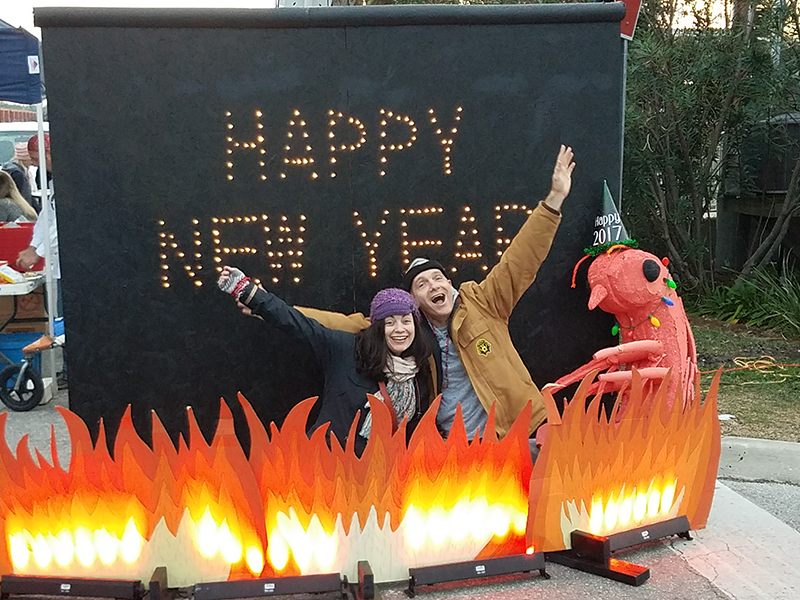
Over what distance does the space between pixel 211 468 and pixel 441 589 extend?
104 centimetres

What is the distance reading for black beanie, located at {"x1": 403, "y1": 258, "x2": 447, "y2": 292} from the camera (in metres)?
3.59

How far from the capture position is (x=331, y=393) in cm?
348

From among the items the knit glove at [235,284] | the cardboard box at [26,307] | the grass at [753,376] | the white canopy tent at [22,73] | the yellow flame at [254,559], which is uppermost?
the white canopy tent at [22,73]

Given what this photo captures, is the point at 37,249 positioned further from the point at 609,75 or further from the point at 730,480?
the point at 730,480

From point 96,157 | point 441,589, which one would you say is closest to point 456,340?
point 441,589

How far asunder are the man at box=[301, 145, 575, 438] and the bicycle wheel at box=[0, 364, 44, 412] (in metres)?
3.44

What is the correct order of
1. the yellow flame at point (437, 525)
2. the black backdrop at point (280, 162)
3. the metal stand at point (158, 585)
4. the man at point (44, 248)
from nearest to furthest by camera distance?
1. the metal stand at point (158, 585)
2. the yellow flame at point (437, 525)
3. the black backdrop at point (280, 162)
4. the man at point (44, 248)

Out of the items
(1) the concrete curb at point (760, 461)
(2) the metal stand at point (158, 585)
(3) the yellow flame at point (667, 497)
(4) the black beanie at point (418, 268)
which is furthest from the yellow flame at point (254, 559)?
(1) the concrete curb at point (760, 461)

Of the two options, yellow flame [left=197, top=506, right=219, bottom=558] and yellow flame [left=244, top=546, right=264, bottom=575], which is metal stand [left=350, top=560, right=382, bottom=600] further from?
yellow flame [left=197, top=506, right=219, bottom=558]

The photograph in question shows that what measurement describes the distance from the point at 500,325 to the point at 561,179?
76 centimetres

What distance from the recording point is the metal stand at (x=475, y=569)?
304cm

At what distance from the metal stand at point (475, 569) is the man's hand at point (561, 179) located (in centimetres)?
156

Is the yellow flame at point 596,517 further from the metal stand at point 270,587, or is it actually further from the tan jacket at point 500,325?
the metal stand at point 270,587

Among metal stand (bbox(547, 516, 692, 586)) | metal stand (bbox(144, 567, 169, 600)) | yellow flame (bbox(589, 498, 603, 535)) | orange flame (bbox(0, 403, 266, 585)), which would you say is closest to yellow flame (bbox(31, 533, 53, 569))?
orange flame (bbox(0, 403, 266, 585))
